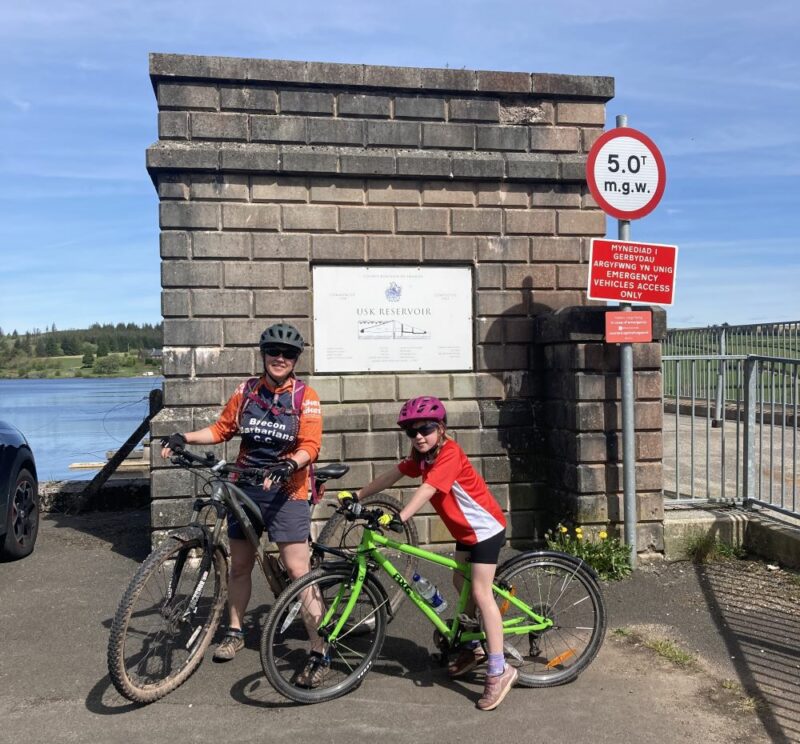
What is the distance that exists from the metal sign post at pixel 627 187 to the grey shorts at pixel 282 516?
2.94 meters

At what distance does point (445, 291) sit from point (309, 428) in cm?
293

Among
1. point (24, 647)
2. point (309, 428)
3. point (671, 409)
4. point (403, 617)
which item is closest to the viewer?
point (309, 428)

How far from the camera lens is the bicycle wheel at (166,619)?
13.4 feet

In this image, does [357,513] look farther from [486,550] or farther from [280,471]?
[486,550]

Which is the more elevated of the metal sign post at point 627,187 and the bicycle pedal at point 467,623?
the metal sign post at point 627,187

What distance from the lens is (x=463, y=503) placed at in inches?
174

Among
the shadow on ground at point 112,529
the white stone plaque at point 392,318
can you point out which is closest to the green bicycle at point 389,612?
the white stone plaque at point 392,318

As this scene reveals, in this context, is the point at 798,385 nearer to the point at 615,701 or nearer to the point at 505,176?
the point at 505,176

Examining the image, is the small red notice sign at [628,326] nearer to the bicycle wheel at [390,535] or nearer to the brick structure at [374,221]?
the brick structure at [374,221]

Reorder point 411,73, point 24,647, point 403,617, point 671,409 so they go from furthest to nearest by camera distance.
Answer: point 671,409, point 411,73, point 403,617, point 24,647

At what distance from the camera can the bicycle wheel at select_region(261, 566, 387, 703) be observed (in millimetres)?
4188

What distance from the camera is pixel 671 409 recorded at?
8.45m

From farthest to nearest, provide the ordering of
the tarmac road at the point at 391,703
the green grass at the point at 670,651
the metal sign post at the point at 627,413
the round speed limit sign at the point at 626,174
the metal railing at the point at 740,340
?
the metal railing at the point at 740,340 → the metal sign post at the point at 627,413 → the round speed limit sign at the point at 626,174 → the green grass at the point at 670,651 → the tarmac road at the point at 391,703

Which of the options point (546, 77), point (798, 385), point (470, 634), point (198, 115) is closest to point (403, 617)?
point (470, 634)
